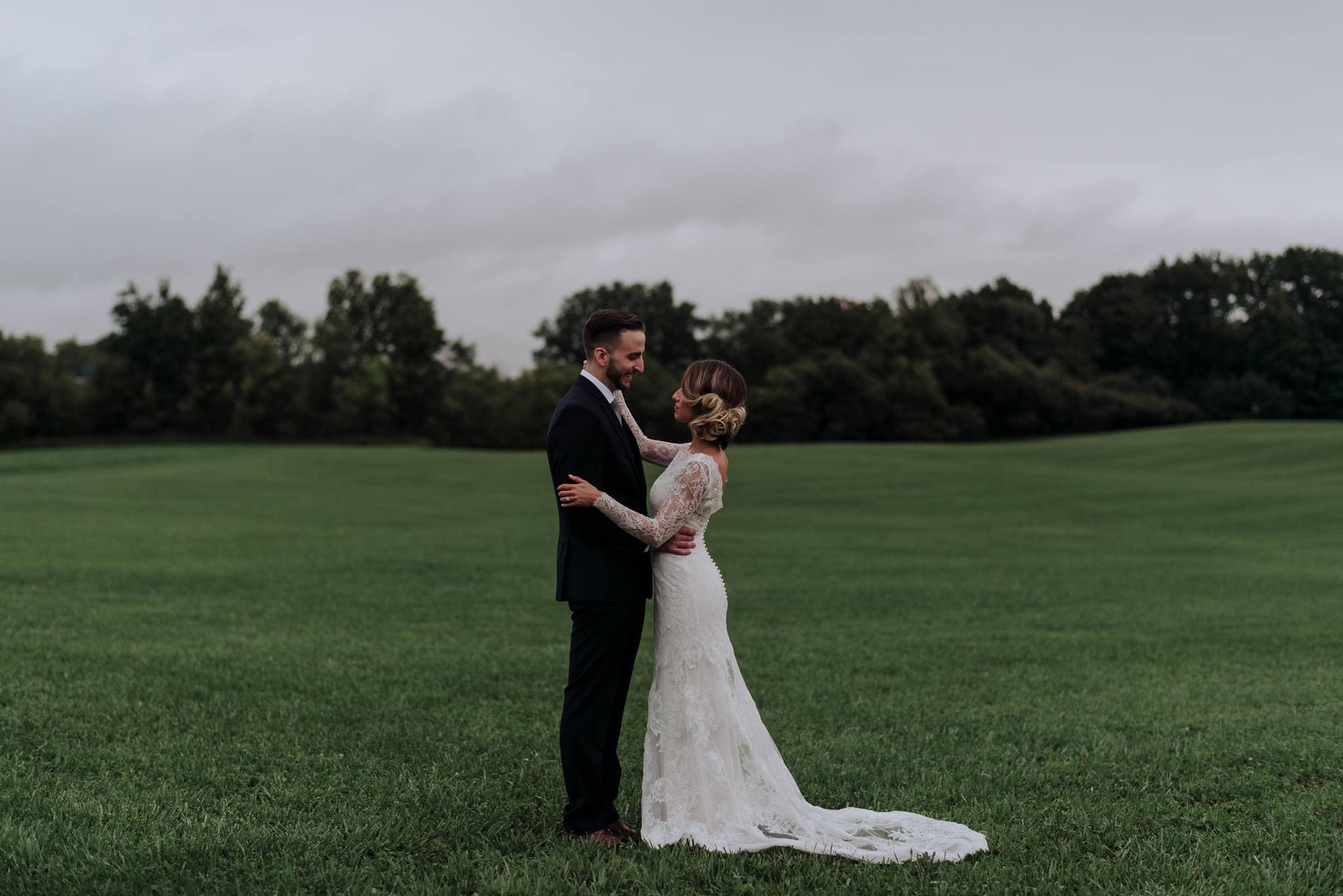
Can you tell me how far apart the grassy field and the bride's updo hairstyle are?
1978mm

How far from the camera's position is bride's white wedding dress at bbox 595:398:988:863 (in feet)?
15.3

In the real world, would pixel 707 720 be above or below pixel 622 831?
above

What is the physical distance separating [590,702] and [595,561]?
688 mm

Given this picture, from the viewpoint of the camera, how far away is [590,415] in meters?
4.67

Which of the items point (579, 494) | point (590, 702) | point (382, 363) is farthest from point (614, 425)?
point (382, 363)

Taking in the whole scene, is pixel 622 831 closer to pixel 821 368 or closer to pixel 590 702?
pixel 590 702

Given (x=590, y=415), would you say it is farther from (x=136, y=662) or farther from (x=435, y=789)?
(x=136, y=662)

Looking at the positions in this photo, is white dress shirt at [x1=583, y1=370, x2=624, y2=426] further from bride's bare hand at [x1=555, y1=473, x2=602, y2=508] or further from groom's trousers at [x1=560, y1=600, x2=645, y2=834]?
groom's trousers at [x1=560, y1=600, x2=645, y2=834]

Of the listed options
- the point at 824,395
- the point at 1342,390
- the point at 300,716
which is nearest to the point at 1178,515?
the point at 300,716

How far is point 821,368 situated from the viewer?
2758 inches

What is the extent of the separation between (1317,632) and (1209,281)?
265ft

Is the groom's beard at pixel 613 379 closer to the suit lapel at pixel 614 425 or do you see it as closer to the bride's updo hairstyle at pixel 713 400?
the suit lapel at pixel 614 425

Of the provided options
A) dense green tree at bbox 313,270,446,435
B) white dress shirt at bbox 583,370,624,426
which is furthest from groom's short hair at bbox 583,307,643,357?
dense green tree at bbox 313,270,446,435

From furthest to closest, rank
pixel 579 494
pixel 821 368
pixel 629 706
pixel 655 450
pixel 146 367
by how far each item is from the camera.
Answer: pixel 146 367 < pixel 821 368 < pixel 629 706 < pixel 655 450 < pixel 579 494
